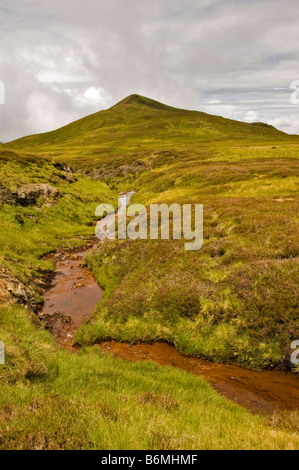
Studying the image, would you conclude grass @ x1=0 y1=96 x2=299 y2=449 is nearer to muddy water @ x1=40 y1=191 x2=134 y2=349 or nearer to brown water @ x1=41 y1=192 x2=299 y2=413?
brown water @ x1=41 y1=192 x2=299 y2=413

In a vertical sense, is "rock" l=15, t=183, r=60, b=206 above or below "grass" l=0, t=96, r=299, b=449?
above

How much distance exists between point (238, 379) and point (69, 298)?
13.3m

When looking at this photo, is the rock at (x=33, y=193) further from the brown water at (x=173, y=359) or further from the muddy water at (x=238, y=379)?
the muddy water at (x=238, y=379)

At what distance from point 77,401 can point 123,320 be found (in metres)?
8.83

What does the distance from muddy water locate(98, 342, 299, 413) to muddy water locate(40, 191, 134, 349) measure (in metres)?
3.98

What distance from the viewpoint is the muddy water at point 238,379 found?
33.1 feet

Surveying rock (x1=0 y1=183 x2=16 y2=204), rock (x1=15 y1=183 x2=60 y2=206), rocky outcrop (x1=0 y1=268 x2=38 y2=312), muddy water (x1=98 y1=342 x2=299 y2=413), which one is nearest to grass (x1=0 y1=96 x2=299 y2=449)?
muddy water (x1=98 y1=342 x2=299 y2=413)

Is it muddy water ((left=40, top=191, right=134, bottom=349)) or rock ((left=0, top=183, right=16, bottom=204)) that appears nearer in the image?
muddy water ((left=40, top=191, right=134, bottom=349))

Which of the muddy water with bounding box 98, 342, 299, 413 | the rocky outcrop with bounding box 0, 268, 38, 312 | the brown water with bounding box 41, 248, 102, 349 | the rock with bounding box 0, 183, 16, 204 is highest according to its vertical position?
the rock with bounding box 0, 183, 16, 204

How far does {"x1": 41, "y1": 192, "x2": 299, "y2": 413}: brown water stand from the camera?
33.8 feet

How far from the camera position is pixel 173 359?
1303 centimetres

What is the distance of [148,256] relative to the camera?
21781 mm
